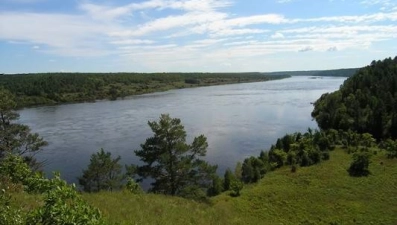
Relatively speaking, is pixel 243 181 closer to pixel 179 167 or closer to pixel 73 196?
pixel 179 167

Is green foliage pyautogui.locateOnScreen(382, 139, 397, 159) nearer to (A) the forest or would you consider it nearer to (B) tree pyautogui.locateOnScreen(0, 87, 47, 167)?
(A) the forest

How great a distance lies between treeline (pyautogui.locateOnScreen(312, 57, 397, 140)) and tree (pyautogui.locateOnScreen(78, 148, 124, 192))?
53.2 meters

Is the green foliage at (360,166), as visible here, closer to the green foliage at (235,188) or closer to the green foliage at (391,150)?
the green foliage at (391,150)

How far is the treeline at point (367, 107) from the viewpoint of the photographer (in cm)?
7325

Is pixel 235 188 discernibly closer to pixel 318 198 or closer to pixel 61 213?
pixel 318 198

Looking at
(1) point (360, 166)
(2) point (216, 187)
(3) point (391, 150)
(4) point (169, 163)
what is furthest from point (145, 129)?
(3) point (391, 150)

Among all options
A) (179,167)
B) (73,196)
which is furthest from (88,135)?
(73,196)

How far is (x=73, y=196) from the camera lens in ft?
22.1

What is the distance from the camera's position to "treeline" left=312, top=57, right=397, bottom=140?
73250 millimetres

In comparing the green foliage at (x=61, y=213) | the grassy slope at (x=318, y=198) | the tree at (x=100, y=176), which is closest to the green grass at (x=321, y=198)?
the grassy slope at (x=318, y=198)

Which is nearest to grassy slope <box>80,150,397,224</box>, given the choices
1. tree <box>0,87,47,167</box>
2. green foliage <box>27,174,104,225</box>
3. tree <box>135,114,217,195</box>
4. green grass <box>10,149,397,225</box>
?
green grass <box>10,149,397,225</box>

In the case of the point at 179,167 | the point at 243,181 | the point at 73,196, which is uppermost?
the point at 73,196

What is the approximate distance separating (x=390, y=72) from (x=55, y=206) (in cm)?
10970

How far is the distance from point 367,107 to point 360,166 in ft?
120
